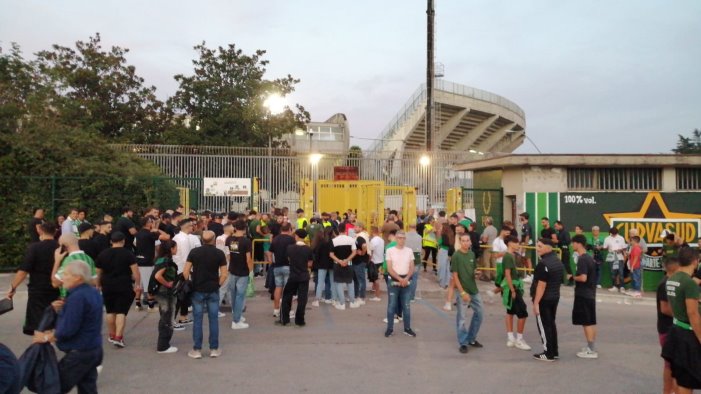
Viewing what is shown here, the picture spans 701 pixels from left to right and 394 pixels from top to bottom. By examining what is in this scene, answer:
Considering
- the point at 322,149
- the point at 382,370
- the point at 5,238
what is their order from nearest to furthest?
1. the point at 382,370
2. the point at 5,238
3. the point at 322,149

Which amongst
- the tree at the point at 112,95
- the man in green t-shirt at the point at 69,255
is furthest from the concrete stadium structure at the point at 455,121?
the man in green t-shirt at the point at 69,255

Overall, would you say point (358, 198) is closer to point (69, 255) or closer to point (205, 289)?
point (205, 289)

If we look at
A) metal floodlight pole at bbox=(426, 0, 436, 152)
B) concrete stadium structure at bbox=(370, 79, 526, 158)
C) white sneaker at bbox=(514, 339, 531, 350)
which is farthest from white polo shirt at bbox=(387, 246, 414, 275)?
concrete stadium structure at bbox=(370, 79, 526, 158)

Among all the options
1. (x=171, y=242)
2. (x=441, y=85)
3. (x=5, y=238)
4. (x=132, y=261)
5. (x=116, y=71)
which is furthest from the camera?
(x=441, y=85)

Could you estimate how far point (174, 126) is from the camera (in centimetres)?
3206

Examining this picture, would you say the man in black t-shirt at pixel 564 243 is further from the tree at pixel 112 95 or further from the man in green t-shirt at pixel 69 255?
the tree at pixel 112 95

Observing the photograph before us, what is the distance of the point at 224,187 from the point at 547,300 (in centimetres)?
1438

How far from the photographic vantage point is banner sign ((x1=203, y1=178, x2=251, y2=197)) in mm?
19406

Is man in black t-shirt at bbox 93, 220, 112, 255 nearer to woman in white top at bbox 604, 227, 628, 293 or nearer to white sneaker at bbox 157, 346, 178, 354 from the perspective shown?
white sneaker at bbox 157, 346, 178, 354

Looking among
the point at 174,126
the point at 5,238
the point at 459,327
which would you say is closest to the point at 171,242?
the point at 459,327

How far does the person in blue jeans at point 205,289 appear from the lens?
709cm

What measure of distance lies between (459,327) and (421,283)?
577cm

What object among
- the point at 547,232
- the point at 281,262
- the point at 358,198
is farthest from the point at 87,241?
the point at 358,198

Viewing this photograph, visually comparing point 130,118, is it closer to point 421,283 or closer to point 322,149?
point 322,149
